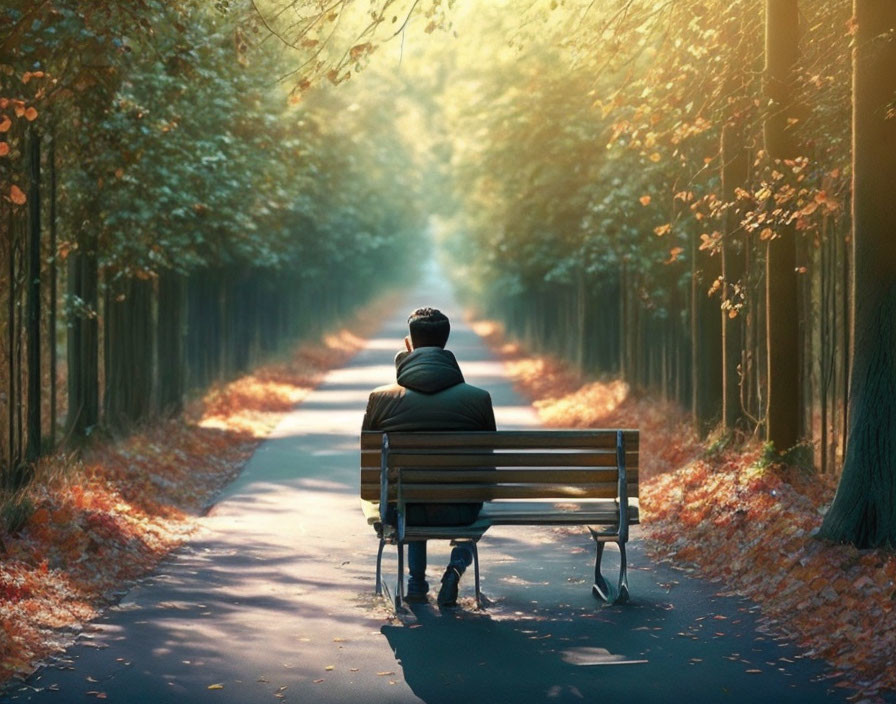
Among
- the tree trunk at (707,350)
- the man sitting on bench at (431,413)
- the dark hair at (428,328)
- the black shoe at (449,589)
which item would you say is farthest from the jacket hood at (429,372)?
the tree trunk at (707,350)

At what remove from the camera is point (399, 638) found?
8656mm

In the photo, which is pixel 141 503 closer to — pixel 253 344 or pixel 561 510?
pixel 561 510

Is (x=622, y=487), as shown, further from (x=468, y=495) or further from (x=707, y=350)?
(x=707, y=350)

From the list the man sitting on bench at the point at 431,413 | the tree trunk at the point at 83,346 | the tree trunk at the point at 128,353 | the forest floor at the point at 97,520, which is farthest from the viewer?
the tree trunk at the point at 128,353

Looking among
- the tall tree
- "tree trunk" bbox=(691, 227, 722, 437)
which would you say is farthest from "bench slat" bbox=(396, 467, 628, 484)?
"tree trunk" bbox=(691, 227, 722, 437)

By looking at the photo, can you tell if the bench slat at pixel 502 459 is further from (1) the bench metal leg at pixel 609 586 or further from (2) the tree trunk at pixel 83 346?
(2) the tree trunk at pixel 83 346

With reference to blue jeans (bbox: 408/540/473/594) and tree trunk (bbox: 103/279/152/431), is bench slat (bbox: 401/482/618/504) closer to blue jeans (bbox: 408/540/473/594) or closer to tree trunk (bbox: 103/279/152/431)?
blue jeans (bbox: 408/540/473/594)

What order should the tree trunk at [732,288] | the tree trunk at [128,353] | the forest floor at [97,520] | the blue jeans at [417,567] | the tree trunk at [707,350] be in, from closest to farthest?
the forest floor at [97,520], the blue jeans at [417,567], the tree trunk at [732,288], the tree trunk at [707,350], the tree trunk at [128,353]

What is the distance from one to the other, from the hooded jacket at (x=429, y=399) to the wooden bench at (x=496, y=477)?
0.57 feet

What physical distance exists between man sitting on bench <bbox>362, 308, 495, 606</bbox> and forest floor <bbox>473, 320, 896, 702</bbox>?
6.07 feet

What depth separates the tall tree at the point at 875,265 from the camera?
990cm

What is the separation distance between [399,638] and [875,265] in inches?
150

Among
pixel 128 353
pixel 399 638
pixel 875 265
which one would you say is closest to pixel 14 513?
pixel 399 638

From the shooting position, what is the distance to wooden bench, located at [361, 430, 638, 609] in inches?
376
